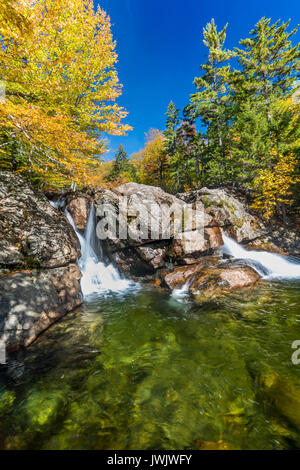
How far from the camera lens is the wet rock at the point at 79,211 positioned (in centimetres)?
1128

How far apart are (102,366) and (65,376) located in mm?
763

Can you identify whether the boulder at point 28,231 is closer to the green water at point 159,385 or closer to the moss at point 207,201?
the green water at point 159,385

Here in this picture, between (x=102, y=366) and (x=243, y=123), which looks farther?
(x=243, y=123)

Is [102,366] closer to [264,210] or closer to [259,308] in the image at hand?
[259,308]

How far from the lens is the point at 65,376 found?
368 centimetres

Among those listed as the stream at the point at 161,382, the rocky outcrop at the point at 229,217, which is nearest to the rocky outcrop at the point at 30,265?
the stream at the point at 161,382

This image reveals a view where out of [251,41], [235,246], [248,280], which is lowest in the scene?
[248,280]

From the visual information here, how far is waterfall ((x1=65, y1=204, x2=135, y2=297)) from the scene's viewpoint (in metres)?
9.81

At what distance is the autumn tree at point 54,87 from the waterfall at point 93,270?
3.23 metres

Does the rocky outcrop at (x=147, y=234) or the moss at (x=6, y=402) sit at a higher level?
the rocky outcrop at (x=147, y=234)

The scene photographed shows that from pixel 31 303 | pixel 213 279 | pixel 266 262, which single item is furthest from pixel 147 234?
pixel 266 262

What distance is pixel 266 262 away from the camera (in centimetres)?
1141

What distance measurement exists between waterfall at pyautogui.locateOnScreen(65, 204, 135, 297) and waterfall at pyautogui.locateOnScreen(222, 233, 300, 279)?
744 centimetres
